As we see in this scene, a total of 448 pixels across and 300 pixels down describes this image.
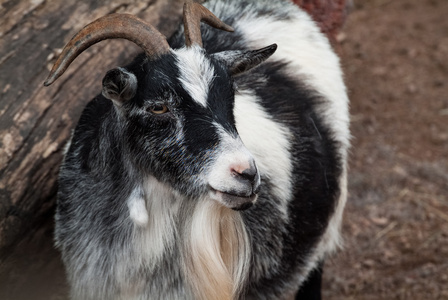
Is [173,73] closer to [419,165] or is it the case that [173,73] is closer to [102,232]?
[102,232]

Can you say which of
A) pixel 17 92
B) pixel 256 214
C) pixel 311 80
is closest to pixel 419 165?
pixel 311 80

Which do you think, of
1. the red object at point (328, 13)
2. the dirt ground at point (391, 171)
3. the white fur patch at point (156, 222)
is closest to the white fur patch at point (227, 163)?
the white fur patch at point (156, 222)

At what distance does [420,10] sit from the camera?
7.75 meters

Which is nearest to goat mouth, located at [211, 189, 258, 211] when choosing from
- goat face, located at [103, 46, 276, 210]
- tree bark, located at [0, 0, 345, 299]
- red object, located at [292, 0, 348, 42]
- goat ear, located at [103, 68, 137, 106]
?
goat face, located at [103, 46, 276, 210]

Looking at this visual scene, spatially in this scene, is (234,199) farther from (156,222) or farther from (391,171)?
(391,171)

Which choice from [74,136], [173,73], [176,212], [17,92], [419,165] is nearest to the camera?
[173,73]

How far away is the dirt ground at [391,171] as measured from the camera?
4090mm

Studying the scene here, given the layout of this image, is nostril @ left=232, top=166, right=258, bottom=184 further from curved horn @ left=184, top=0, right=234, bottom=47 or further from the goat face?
curved horn @ left=184, top=0, right=234, bottom=47

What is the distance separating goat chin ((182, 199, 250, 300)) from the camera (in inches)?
114

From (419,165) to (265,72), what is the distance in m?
2.43

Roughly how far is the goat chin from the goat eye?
46cm

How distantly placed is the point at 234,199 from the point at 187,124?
14.4 inches

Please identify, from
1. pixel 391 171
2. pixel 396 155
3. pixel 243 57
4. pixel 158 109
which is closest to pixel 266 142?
pixel 243 57

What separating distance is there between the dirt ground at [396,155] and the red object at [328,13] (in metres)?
0.99
